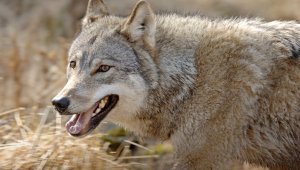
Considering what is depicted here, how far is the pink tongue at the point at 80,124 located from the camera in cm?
633

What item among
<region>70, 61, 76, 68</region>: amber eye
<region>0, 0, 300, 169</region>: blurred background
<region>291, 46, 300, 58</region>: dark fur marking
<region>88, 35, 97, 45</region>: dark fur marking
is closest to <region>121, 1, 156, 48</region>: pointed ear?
<region>88, 35, 97, 45</region>: dark fur marking

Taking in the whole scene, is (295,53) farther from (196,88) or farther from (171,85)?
(171,85)

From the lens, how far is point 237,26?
6.65 metres

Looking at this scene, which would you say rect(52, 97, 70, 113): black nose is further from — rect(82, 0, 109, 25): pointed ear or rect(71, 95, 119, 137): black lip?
rect(82, 0, 109, 25): pointed ear

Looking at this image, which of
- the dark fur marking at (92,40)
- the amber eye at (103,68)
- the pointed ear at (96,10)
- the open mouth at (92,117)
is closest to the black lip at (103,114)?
the open mouth at (92,117)

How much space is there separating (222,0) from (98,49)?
8006mm

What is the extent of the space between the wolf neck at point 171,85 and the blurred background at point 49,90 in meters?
0.44

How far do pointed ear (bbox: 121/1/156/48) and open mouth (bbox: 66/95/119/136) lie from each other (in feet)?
1.78

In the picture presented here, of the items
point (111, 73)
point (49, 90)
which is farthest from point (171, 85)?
point (49, 90)

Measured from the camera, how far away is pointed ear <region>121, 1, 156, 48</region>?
21.1 feet

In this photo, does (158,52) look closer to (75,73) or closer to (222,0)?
(75,73)

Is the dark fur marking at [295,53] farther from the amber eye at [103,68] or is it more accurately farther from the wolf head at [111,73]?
the amber eye at [103,68]

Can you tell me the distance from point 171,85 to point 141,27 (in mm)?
552

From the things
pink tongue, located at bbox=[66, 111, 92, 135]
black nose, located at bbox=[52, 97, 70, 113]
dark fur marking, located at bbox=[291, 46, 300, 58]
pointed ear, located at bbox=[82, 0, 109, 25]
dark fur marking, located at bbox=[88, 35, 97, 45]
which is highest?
pointed ear, located at bbox=[82, 0, 109, 25]
